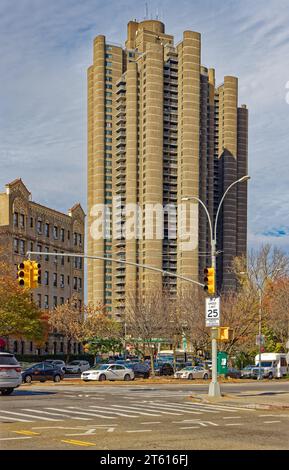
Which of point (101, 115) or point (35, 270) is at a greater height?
point (101, 115)

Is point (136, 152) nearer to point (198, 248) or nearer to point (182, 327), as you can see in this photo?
point (198, 248)

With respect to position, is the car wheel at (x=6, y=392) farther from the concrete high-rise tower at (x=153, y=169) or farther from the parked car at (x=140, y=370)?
the concrete high-rise tower at (x=153, y=169)

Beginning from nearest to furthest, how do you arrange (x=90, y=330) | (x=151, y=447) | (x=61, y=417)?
(x=151, y=447) < (x=61, y=417) < (x=90, y=330)

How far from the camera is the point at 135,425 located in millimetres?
20312

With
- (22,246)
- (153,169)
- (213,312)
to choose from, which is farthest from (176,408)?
(153,169)

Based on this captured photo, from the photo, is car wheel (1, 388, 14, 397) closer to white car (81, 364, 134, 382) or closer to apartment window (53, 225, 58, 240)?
white car (81, 364, 134, 382)

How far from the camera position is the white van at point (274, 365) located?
222 feet

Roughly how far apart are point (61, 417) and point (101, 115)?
182m

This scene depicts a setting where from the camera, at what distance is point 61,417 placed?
73.7 feet

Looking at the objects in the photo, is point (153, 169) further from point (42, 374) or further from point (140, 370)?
point (42, 374)

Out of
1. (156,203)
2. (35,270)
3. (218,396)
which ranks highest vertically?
(156,203)

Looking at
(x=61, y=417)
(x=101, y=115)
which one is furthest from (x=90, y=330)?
(x=101, y=115)

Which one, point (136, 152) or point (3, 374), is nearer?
point (3, 374)

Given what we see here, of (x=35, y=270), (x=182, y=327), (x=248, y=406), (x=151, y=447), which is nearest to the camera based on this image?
(x=151, y=447)
